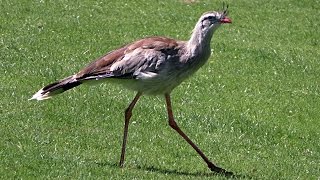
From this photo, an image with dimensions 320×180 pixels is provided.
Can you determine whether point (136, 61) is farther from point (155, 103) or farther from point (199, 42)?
point (155, 103)

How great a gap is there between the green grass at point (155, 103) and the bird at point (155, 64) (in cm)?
67

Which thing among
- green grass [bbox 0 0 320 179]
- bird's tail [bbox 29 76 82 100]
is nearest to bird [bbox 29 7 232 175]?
bird's tail [bbox 29 76 82 100]

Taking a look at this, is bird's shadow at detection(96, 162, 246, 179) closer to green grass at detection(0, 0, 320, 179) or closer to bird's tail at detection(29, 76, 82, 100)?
green grass at detection(0, 0, 320, 179)

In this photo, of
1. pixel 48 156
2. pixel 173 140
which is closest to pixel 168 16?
pixel 173 140

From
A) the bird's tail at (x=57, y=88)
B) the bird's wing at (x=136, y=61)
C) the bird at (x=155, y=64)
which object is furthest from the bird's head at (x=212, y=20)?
the bird's tail at (x=57, y=88)

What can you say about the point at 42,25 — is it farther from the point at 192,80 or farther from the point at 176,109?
the point at 176,109

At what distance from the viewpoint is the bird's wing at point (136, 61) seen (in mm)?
9383

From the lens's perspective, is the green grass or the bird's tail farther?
the green grass

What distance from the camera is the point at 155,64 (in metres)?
9.36

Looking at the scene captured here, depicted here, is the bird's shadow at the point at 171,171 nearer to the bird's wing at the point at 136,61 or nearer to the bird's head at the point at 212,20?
the bird's wing at the point at 136,61

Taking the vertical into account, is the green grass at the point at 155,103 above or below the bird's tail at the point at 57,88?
below

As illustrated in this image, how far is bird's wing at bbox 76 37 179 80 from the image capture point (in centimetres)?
938

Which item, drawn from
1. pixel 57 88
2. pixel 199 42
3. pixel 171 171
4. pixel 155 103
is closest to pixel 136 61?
pixel 199 42

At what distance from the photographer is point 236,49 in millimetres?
16453
